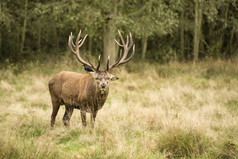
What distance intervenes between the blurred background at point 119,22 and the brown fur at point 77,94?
6.07 metres

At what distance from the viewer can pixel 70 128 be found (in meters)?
5.75

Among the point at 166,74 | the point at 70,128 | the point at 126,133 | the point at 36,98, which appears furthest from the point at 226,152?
the point at 166,74

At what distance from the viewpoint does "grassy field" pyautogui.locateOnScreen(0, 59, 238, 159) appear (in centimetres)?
450

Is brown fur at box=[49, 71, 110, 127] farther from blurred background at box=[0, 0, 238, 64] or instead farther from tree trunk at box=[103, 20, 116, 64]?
tree trunk at box=[103, 20, 116, 64]

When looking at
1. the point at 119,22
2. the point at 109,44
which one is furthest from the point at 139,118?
the point at 109,44

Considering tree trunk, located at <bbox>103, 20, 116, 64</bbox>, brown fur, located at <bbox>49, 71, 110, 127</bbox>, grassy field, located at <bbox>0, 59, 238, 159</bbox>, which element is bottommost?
grassy field, located at <bbox>0, 59, 238, 159</bbox>

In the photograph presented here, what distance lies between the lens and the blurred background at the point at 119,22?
12812 mm

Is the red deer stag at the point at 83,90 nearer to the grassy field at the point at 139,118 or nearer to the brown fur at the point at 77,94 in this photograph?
the brown fur at the point at 77,94

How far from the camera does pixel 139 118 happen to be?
6621 millimetres

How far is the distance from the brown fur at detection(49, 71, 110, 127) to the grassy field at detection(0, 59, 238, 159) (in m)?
0.34

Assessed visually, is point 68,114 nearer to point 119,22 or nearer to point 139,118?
point 139,118

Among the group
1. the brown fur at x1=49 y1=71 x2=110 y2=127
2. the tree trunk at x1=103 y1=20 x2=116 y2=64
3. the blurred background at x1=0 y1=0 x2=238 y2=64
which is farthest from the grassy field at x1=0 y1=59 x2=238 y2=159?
the blurred background at x1=0 y1=0 x2=238 y2=64

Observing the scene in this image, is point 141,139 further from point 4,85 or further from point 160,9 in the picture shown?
point 160,9

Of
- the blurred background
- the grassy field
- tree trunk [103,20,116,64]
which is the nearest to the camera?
the grassy field
